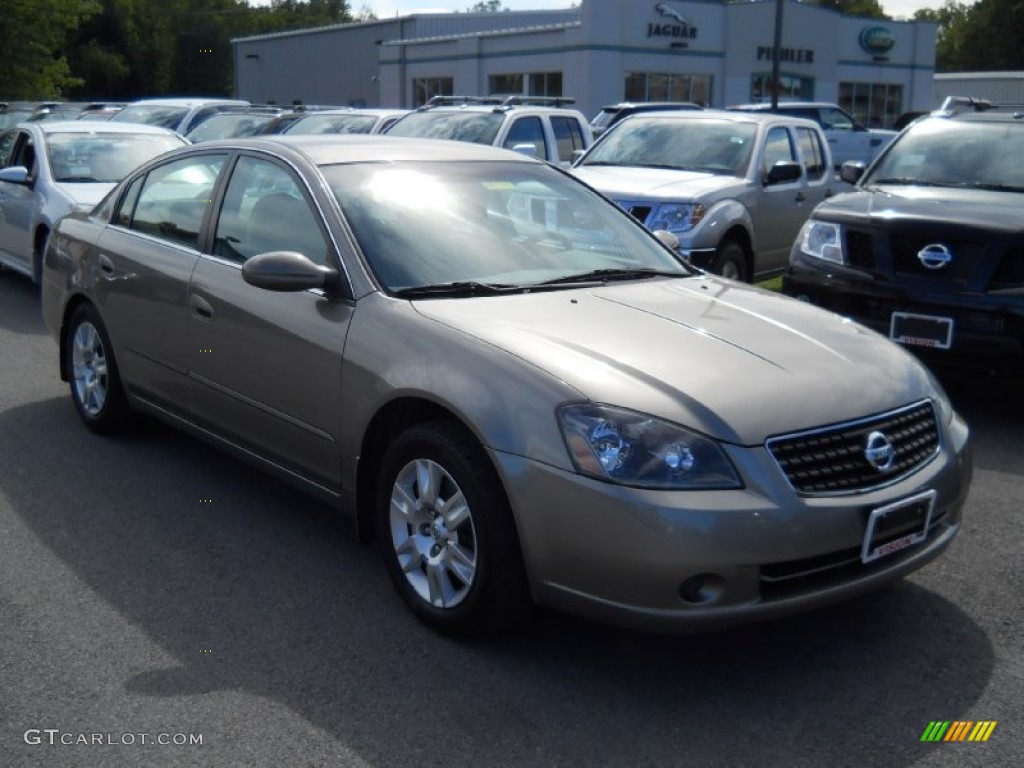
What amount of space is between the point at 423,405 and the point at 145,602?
1.26 metres

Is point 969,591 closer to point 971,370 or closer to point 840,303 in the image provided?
point 971,370

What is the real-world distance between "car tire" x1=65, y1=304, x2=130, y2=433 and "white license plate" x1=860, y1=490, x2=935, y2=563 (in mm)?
3997

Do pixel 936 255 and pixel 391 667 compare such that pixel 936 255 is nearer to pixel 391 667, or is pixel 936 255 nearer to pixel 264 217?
pixel 264 217

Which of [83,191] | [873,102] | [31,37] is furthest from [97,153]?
[873,102]

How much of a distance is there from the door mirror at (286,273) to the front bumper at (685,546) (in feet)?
3.92

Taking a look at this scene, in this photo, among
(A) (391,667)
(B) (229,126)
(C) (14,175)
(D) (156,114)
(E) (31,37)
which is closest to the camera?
(A) (391,667)

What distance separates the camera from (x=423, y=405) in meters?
4.11

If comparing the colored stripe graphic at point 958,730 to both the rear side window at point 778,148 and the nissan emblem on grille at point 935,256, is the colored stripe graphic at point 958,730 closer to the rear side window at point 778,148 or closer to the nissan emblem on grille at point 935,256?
the nissan emblem on grille at point 935,256

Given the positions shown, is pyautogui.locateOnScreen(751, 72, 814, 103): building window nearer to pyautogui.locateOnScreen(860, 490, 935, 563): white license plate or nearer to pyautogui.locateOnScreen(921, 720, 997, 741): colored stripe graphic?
pyautogui.locateOnScreen(860, 490, 935, 563): white license plate

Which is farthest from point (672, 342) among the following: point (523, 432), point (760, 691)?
point (760, 691)

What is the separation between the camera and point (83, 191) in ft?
35.3

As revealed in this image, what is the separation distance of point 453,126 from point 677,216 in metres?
5.06

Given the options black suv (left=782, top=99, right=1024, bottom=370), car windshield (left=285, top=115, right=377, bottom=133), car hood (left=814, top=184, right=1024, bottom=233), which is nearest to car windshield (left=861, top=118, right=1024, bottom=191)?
black suv (left=782, top=99, right=1024, bottom=370)

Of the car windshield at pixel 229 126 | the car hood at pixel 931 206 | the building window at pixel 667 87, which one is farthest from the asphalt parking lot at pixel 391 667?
the building window at pixel 667 87
